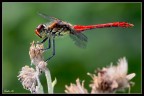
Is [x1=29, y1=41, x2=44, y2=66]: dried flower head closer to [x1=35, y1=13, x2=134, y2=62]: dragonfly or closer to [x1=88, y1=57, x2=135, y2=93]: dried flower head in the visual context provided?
[x1=35, y1=13, x2=134, y2=62]: dragonfly

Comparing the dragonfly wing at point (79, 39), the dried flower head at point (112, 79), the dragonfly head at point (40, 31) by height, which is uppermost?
the dragonfly head at point (40, 31)

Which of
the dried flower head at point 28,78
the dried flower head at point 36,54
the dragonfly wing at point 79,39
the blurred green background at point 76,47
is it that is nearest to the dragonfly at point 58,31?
the dragonfly wing at point 79,39

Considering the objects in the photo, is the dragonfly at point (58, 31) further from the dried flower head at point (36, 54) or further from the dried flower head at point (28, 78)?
the dried flower head at point (28, 78)

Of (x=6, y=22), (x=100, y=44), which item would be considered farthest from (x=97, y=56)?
(x=6, y=22)

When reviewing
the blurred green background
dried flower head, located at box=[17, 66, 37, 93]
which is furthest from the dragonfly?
the blurred green background

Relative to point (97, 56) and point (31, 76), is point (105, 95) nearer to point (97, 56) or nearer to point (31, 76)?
point (31, 76)
